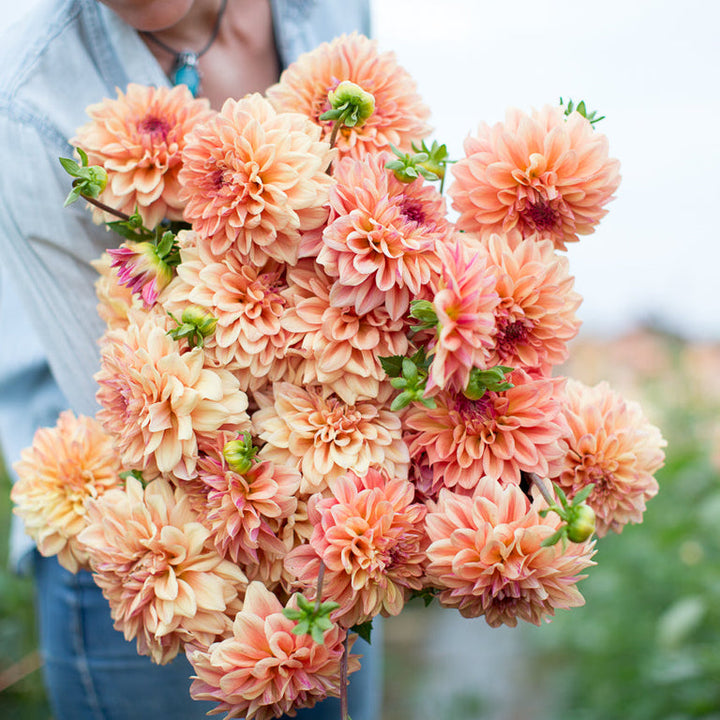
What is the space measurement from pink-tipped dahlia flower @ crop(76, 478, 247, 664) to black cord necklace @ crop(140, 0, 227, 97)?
0.48 meters

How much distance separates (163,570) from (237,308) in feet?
0.72

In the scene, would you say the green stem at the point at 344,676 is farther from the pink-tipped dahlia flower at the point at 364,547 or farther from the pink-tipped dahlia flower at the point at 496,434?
the pink-tipped dahlia flower at the point at 496,434

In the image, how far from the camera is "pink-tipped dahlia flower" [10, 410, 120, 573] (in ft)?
2.19

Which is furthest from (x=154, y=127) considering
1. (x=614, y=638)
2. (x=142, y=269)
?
(x=614, y=638)

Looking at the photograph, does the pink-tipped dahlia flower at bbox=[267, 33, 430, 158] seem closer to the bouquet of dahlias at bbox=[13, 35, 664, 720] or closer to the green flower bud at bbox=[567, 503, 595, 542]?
the bouquet of dahlias at bbox=[13, 35, 664, 720]

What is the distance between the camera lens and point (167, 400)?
1.81 ft

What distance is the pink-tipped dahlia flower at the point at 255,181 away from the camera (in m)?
0.55

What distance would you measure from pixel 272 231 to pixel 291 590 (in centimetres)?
29

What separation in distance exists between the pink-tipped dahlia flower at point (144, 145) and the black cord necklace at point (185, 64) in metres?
0.18

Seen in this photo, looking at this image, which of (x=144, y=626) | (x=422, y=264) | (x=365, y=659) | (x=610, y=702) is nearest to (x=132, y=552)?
(x=144, y=626)

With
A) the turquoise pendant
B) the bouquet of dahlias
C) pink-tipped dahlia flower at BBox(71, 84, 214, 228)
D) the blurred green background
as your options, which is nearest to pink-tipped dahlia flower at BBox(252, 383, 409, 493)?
the bouquet of dahlias

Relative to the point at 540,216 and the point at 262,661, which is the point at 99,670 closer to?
the point at 262,661

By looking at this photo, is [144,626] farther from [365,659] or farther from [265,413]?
[365,659]

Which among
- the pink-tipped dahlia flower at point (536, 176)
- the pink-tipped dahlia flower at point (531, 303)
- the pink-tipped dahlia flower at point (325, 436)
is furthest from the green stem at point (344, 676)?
the pink-tipped dahlia flower at point (536, 176)
